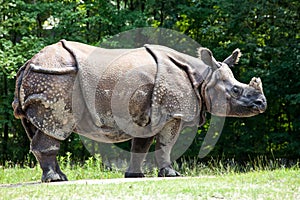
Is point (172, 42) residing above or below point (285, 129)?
above

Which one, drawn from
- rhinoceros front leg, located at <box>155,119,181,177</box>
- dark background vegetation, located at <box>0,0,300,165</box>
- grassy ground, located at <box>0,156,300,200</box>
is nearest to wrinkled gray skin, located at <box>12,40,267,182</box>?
rhinoceros front leg, located at <box>155,119,181,177</box>

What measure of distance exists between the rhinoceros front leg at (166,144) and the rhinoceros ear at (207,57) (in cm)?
114

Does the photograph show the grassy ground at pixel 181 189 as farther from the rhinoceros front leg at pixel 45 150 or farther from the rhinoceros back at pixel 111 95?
the rhinoceros back at pixel 111 95

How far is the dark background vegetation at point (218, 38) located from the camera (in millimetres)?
17391

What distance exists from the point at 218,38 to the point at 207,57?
976 cm

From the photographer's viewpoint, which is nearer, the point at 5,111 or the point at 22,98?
the point at 22,98

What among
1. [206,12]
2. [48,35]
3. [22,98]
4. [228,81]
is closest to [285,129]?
[206,12]

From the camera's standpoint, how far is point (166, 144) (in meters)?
9.09

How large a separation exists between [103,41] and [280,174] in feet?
31.5

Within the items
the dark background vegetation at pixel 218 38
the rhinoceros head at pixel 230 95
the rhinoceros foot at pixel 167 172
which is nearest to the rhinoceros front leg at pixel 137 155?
the rhinoceros foot at pixel 167 172

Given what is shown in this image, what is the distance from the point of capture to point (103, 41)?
672 inches

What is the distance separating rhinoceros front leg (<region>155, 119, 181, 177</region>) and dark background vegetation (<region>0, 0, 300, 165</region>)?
8.33 m

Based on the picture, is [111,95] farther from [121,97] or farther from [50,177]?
[50,177]

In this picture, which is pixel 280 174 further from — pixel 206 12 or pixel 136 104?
pixel 206 12
